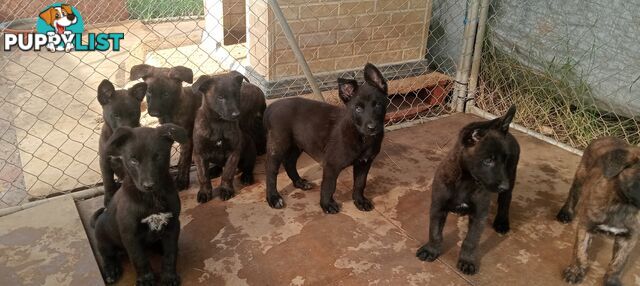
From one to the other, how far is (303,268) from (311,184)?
49.3 inches

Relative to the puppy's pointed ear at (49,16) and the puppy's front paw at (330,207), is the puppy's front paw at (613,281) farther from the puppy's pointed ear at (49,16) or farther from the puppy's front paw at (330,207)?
the puppy's pointed ear at (49,16)

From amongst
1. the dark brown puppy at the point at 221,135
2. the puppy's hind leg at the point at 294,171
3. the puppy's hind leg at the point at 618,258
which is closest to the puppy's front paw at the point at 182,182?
the dark brown puppy at the point at 221,135

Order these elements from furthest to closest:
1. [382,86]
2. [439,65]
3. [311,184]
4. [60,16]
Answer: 1. [60,16]
2. [439,65]
3. [311,184]
4. [382,86]

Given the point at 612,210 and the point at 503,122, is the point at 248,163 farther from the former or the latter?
the point at 612,210

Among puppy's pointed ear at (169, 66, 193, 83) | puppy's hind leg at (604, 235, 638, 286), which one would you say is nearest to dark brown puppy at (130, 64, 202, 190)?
puppy's pointed ear at (169, 66, 193, 83)

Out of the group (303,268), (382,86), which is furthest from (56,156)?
(382,86)

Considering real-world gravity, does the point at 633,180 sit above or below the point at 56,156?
above

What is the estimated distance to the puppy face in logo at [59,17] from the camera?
8094 mm

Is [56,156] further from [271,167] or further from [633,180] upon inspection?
[633,180]

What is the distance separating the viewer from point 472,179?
344cm

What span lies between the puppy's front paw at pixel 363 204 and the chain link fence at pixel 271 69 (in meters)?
1.80

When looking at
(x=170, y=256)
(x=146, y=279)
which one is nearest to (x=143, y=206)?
(x=170, y=256)

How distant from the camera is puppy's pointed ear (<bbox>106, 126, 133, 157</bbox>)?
10.1 ft

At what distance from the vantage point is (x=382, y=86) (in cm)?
403
